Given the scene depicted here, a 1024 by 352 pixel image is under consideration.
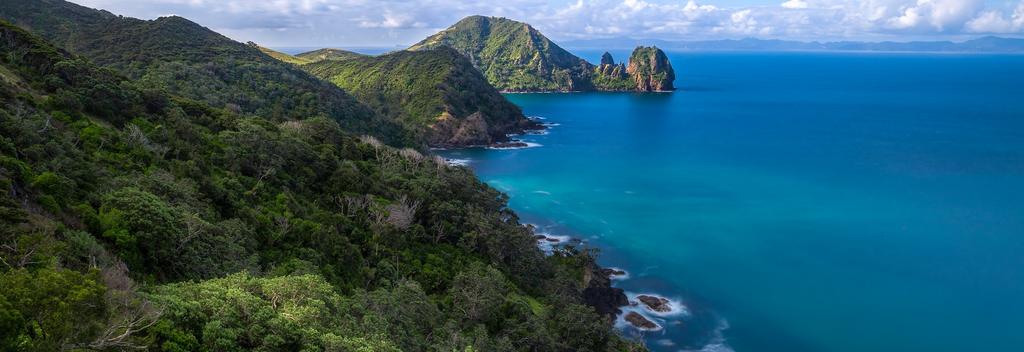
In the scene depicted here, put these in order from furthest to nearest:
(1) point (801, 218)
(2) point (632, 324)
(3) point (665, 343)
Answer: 1. (1) point (801, 218)
2. (2) point (632, 324)
3. (3) point (665, 343)

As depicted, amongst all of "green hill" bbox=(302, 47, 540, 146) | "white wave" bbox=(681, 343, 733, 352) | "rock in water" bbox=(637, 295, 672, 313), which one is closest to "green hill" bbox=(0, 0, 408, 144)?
"green hill" bbox=(302, 47, 540, 146)

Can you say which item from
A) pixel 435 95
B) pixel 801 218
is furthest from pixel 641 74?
pixel 801 218

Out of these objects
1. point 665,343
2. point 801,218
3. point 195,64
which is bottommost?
point 665,343

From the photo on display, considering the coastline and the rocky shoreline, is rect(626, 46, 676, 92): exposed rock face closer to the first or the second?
the coastline

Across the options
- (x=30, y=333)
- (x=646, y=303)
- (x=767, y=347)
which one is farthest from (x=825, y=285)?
(x=30, y=333)

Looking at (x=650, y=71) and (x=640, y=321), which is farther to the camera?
(x=650, y=71)

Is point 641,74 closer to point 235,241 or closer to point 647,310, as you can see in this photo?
point 647,310
